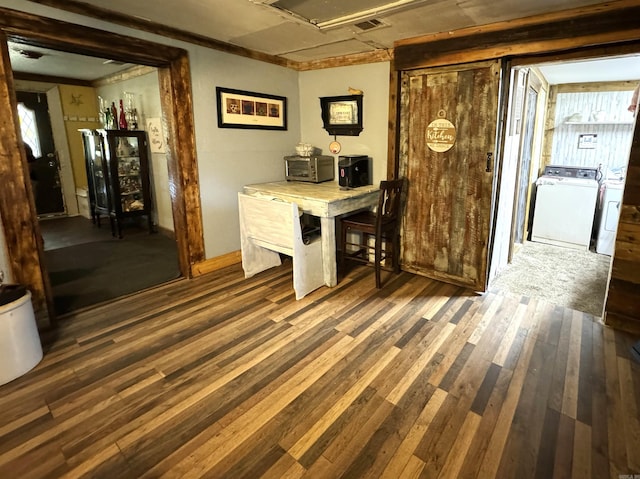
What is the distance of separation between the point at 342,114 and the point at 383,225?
1468 mm

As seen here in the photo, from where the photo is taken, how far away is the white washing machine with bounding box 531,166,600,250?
14.2 ft

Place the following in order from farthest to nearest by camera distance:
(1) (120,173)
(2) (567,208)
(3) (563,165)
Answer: (3) (563,165) < (1) (120,173) < (2) (567,208)

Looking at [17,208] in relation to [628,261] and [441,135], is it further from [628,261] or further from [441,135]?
[628,261]

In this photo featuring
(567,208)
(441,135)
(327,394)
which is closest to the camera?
(327,394)

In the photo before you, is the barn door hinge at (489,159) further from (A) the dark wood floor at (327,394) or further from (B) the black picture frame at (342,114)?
(B) the black picture frame at (342,114)

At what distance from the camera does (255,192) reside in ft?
12.4

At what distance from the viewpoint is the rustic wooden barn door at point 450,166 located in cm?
297

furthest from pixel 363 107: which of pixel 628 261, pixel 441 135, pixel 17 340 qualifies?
pixel 17 340

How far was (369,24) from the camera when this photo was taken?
2.80 m

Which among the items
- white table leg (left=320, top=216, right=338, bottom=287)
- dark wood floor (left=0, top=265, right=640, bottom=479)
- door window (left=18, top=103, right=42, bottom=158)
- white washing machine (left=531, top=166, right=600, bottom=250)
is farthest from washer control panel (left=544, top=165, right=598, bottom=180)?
door window (left=18, top=103, right=42, bottom=158)

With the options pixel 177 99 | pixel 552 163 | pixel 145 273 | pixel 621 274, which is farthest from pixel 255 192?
pixel 552 163

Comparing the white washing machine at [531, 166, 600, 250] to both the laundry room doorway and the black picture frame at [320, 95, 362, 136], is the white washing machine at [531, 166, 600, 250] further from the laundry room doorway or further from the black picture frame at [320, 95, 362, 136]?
the black picture frame at [320, 95, 362, 136]

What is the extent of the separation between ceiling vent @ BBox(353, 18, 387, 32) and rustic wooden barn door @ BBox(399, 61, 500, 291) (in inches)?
24.4

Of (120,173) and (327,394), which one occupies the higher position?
(120,173)
